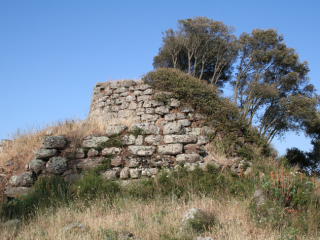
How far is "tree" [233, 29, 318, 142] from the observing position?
18.2 meters

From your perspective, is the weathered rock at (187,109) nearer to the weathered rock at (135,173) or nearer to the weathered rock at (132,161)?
the weathered rock at (132,161)

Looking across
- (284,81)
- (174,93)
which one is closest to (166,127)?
(174,93)

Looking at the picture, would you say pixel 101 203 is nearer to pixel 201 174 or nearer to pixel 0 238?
pixel 0 238

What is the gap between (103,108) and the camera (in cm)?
1187

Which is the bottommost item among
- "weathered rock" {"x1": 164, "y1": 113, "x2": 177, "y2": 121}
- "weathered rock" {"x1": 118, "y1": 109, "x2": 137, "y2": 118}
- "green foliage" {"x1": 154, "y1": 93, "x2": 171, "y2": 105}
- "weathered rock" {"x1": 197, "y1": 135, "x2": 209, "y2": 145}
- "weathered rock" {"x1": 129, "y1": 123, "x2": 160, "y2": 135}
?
"weathered rock" {"x1": 197, "y1": 135, "x2": 209, "y2": 145}

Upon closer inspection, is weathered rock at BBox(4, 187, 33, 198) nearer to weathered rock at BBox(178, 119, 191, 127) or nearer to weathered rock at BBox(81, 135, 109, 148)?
weathered rock at BBox(81, 135, 109, 148)

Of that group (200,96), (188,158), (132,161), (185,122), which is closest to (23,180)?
(132,161)

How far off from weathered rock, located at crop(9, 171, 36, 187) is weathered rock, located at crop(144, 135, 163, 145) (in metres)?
3.33

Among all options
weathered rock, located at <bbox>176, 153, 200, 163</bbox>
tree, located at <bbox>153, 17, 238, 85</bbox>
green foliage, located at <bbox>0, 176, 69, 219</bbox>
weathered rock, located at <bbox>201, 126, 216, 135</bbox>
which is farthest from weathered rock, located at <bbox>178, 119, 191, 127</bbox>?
tree, located at <bbox>153, 17, 238, 85</bbox>

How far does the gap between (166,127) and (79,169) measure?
283 centimetres

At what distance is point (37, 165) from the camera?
768 centimetres

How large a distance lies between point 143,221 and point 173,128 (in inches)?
142

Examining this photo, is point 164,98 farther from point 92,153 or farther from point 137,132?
point 92,153

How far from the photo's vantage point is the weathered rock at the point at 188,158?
7.68 m
